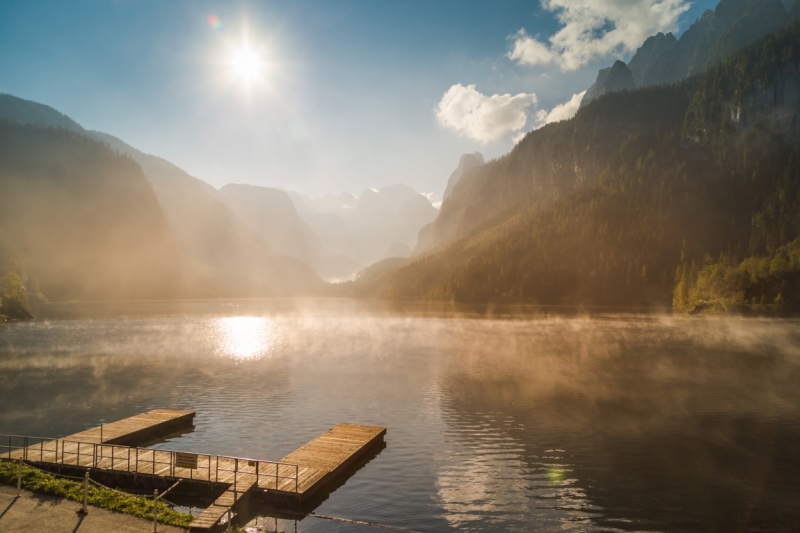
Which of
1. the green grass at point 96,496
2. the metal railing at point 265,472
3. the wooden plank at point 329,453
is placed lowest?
the wooden plank at point 329,453

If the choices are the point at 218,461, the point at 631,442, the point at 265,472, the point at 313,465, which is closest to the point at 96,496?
the point at 218,461

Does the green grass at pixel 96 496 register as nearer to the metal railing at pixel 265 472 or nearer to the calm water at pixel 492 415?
the metal railing at pixel 265 472

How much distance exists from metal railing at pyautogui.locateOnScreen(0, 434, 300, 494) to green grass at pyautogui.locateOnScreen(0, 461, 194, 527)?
128 inches

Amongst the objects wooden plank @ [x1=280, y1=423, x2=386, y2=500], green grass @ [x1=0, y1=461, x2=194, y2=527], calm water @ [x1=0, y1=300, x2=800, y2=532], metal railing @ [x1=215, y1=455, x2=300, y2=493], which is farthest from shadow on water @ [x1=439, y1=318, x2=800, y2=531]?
green grass @ [x1=0, y1=461, x2=194, y2=527]

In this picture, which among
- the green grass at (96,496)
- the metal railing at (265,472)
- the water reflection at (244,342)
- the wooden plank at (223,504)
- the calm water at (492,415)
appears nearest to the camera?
the wooden plank at (223,504)

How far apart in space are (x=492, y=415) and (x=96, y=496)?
1447 inches

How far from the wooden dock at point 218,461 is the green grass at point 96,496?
1530 millimetres

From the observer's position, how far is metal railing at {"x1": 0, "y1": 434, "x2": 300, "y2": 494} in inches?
1174

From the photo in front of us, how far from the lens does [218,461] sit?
3275cm

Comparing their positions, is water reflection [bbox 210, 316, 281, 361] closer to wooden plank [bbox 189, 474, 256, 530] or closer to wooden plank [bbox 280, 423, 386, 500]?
wooden plank [bbox 280, 423, 386, 500]

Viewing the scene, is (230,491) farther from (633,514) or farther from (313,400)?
(313,400)

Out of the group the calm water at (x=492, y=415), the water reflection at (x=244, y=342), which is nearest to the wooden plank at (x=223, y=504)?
the calm water at (x=492, y=415)

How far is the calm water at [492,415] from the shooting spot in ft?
96.9

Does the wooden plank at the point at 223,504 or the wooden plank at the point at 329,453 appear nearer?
the wooden plank at the point at 223,504
